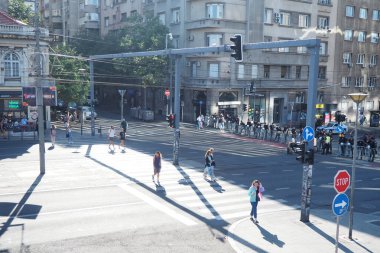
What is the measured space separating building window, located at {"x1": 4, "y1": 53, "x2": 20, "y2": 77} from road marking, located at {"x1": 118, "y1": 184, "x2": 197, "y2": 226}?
23.3 meters

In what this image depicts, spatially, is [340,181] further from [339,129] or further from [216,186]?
[339,129]

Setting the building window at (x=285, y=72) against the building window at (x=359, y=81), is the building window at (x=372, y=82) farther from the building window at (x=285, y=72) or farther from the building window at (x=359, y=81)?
the building window at (x=285, y=72)

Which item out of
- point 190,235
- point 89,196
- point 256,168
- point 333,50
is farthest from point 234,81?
point 190,235

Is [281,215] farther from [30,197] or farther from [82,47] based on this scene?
Result: [82,47]

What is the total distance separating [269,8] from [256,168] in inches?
1230

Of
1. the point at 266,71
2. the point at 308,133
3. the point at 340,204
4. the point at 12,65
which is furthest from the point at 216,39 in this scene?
the point at 340,204

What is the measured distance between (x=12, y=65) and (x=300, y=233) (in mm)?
32180

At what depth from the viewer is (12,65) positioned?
37656mm

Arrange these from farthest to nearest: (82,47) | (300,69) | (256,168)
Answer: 1. (82,47)
2. (300,69)
3. (256,168)

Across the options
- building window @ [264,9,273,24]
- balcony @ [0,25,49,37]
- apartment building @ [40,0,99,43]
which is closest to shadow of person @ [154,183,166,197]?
balcony @ [0,25,49,37]

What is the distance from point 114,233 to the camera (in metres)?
Answer: 13.4

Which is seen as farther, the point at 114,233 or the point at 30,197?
the point at 30,197

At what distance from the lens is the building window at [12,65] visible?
123ft

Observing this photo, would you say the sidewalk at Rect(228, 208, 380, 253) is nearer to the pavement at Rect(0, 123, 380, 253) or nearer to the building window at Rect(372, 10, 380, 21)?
the pavement at Rect(0, 123, 380, 253)
